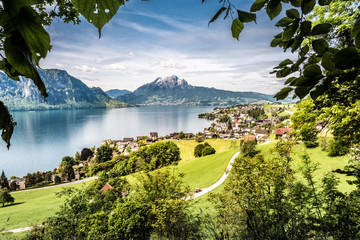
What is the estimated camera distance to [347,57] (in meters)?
0.59

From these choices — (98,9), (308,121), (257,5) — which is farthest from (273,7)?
(308,121)

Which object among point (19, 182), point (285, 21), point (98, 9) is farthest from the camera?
point (19, 182)

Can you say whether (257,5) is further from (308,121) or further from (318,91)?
(308,121)

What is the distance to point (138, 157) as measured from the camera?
133 ft

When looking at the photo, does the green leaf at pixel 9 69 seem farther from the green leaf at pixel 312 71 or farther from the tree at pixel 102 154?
the tree at pixel 102 154

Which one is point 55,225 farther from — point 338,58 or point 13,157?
point 13,157

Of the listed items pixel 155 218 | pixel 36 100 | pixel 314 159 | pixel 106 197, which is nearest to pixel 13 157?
pixel 106 197

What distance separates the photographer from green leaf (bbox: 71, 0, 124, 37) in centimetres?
46

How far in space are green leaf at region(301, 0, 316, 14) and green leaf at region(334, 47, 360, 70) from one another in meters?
0.37

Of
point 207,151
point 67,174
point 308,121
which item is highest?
point 308,121

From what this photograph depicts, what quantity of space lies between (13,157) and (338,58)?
237 feet

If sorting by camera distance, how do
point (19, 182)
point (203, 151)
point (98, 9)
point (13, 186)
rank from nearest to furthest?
1. point (98, 9)
2. point (13, 186)
3. point (19, 182)
4. point (203, 151)

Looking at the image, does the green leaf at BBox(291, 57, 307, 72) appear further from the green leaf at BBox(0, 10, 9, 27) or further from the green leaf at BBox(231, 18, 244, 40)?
the green leaf at BBox(0, 10, 9, 27)

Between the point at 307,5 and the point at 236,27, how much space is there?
0.31 m
